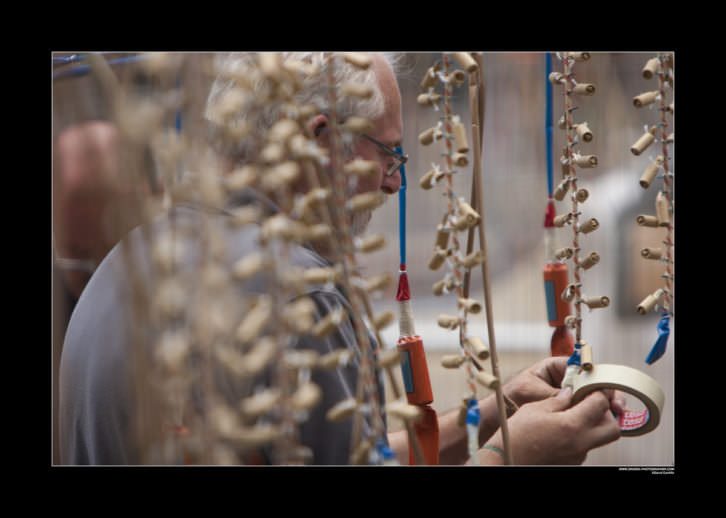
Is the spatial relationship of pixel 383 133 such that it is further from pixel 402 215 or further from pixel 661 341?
pixel 661 341

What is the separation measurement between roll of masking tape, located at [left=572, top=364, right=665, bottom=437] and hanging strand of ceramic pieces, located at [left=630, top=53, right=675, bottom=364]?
7 cm

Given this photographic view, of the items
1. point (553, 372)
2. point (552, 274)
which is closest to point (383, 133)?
point (552, 274)

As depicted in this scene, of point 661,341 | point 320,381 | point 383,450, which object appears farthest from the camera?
point 661,341

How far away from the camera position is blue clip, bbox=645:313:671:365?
0.99m

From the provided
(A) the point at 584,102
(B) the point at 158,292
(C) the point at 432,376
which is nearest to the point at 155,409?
(B) the point at 158,292

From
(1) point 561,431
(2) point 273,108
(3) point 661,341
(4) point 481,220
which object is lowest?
(1) point 561,431

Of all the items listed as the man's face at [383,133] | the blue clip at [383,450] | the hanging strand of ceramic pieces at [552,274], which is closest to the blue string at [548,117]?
the hanging strand of ceramic pieces at [552,274]

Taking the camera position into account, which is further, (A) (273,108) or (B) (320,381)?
(B) (320,381)

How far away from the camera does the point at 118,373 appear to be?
0.91 m

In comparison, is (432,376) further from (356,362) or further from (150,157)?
(150,157)

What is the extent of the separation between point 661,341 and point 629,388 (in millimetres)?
98

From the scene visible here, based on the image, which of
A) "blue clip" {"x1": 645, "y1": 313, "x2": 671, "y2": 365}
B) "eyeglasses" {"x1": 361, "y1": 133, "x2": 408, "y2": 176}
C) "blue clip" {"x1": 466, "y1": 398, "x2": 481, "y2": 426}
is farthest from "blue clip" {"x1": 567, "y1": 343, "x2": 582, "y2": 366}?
"eyeglasses" {"x1": 361, "y1": 133, "x2": 408, "y2": 176}

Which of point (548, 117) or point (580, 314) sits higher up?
point (548, 117)

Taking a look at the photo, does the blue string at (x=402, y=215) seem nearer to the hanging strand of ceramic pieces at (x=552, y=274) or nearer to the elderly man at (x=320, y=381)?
the elderly man at (x=320, y=381)
